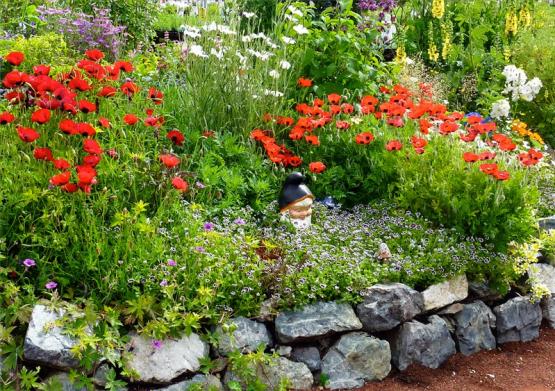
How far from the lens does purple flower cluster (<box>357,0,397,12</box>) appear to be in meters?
8.51

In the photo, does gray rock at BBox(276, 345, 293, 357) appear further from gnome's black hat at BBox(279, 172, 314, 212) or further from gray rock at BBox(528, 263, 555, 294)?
gray rock at BBox(528, 263, 555, 294)

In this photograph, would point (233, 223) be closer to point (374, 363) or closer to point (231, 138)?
point (231, 138)

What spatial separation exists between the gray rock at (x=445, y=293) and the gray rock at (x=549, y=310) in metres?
0.88

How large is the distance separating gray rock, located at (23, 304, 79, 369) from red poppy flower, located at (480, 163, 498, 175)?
109 inches

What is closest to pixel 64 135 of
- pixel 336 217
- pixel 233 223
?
pixel 233 223

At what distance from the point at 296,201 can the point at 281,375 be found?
121cm

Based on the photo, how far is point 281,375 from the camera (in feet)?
13.1

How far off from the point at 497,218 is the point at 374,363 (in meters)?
1.38

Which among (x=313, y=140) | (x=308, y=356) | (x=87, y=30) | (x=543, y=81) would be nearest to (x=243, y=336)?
(x=308, y=356)

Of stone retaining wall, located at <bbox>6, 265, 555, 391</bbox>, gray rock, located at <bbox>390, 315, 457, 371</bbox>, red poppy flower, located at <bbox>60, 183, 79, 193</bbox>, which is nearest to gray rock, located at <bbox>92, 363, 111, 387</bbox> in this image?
stone retaining wall, located at <bbox>6, 265, 555, 391</bbox>

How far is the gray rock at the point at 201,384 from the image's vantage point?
3736mm

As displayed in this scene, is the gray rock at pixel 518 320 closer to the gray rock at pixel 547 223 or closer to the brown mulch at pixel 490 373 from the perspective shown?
the brown mulch at pixel 490 373

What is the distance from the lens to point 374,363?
169 inches

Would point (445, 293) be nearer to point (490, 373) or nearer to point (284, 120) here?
point (490, 373)
